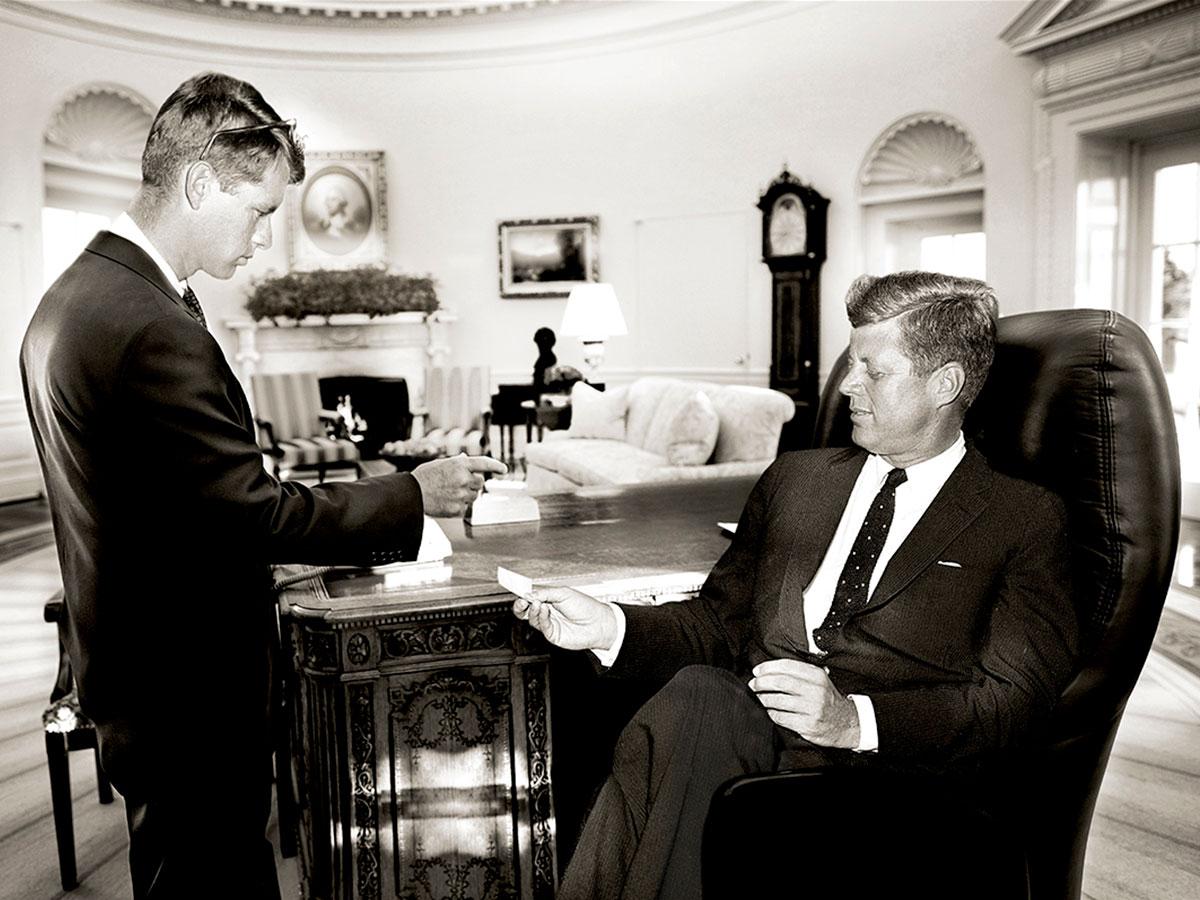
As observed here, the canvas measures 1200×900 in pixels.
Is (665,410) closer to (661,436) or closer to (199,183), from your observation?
(661,436)

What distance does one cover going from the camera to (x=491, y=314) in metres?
10.8

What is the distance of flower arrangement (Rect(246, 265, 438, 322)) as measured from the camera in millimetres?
9945

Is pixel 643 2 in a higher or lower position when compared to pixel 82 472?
higher

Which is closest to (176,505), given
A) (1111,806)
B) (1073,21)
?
(1111,806)

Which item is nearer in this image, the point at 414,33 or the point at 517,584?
the point at 517,584

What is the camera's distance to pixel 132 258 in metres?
1.54

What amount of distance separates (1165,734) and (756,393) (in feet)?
9.93

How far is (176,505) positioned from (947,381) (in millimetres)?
1311

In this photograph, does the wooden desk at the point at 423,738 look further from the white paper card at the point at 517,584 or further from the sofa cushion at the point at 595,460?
the sofa cushion at the point at 595,460

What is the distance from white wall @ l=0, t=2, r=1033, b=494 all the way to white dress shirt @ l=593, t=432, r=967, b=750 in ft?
20.3

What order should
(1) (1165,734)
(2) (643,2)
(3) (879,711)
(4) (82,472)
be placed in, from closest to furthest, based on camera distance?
(4) (82,472), (3) (879,711), (1) (1165,734), (2) (643,2)

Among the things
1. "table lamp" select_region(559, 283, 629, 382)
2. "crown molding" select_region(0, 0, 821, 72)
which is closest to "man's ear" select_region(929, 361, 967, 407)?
"table lamp" select_region(559, 283, 629, 382)

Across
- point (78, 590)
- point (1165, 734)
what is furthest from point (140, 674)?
point (1165, 734)

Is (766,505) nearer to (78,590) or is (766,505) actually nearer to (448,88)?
(78,590)
